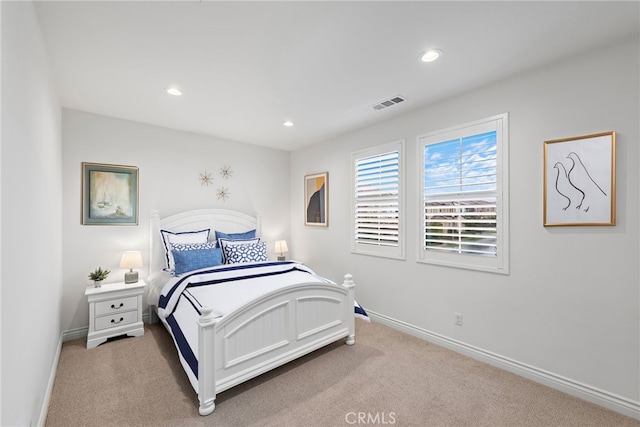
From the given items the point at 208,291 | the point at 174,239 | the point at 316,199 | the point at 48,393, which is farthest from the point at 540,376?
the point at 174,239

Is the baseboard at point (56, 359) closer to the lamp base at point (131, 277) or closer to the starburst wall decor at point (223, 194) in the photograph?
the lamp base at point (131, 277)

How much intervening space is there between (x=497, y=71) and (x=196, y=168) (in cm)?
362

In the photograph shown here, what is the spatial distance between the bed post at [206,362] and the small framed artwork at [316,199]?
252 centimetres

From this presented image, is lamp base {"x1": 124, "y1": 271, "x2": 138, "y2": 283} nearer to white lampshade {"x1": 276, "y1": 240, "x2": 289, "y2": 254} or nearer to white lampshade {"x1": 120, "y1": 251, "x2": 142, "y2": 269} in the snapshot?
white lampshade {"x1": 120, "y1": 251, "x2": 142, "y2": 269}

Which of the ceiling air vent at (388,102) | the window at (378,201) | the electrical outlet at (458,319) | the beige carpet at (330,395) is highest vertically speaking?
the ceiling air vent at (388,102)

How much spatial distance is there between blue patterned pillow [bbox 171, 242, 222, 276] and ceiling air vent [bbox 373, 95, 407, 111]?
2.53m

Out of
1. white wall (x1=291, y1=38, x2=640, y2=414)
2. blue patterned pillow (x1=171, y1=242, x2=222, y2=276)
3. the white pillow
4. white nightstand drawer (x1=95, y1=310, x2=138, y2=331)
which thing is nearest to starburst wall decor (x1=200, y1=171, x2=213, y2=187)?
the white pillow

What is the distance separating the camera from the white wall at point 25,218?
1.17 meters

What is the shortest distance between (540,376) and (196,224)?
3.98 meters

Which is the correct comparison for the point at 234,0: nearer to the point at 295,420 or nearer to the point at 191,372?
the point at 191,372

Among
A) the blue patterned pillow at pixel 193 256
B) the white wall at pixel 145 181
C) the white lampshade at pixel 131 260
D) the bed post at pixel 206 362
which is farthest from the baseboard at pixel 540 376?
the white lampshade at pixel 131 260

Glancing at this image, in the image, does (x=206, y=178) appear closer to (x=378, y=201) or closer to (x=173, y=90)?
(x=173, y=90)

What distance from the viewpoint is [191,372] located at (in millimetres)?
2053

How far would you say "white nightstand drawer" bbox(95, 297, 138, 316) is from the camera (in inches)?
115
